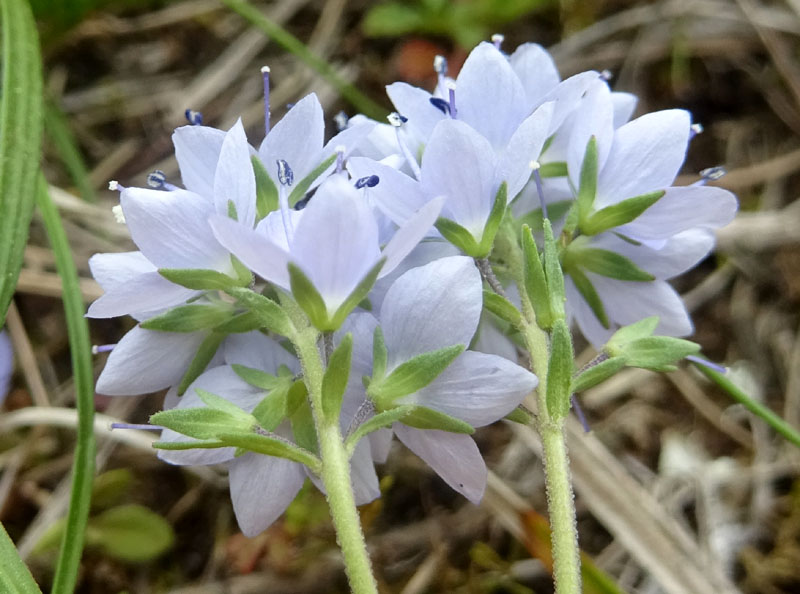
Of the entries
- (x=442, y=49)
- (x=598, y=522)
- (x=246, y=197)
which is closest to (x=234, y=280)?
(x=246, y=197)

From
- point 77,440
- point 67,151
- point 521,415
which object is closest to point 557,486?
point 521,415

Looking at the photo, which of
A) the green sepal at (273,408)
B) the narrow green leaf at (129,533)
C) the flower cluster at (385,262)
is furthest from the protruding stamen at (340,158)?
the narrow green leaf at (129,533)

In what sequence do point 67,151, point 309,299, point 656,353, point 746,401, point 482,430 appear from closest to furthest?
point 309,299
point 656,353
point 746,401
point 482,430
point 67,151

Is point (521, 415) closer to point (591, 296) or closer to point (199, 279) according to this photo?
point (591, 296)

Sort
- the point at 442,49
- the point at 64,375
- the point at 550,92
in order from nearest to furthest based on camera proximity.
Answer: the point at 550,92 < the point at 64,375 < the point at 442,49

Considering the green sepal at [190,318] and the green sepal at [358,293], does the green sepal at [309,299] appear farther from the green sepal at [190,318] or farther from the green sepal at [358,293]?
the green sepal at [190,318]

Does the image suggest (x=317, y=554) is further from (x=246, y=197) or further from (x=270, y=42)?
(x=270, y=42)

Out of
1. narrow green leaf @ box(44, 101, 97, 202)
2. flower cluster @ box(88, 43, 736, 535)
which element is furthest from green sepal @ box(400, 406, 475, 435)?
narrow green leaf @ box(44, 101, 97, 202)
